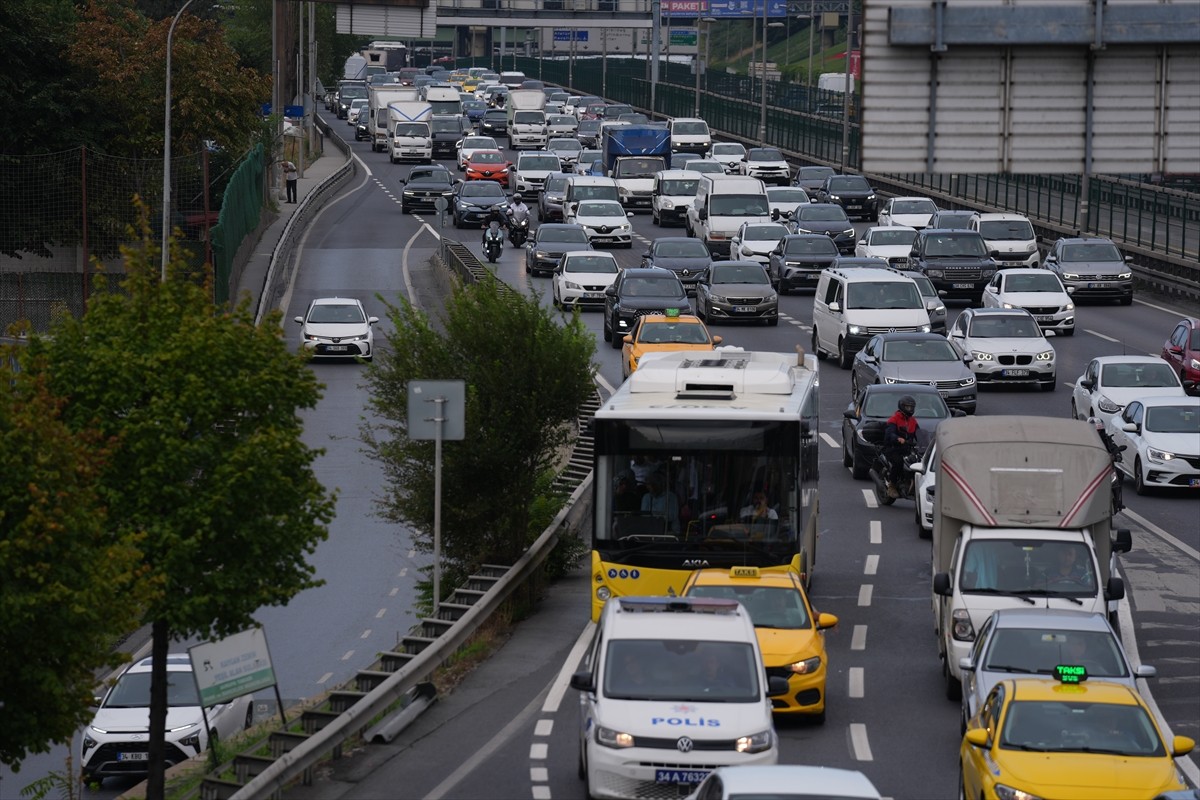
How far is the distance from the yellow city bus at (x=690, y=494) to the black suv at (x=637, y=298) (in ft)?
73.2

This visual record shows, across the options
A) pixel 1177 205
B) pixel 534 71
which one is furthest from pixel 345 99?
pixel 1177 205

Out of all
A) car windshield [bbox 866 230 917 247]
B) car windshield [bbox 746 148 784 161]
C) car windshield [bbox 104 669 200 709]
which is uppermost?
car windshield [bbox 746 148 784 161]

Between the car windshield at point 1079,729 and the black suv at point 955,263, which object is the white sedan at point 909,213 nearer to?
the black suv at point 955,263

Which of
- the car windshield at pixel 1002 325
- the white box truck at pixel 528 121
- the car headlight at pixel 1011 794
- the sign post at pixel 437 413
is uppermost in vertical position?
the white box truck at pixel 528 121

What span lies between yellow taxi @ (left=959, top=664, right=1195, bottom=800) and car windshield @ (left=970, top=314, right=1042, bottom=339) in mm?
24937

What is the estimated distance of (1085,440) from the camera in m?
21.3

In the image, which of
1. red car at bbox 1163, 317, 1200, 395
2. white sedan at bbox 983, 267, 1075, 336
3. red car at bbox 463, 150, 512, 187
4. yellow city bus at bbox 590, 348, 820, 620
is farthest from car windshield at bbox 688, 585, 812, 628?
red car at bbox 463, 150, 512, 187

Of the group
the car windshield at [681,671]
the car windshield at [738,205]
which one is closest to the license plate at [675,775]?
the car windshield at [681,671]

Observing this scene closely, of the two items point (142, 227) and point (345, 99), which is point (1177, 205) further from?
point (345, 99)

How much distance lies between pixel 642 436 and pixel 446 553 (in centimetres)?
651

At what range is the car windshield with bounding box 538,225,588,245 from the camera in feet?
185

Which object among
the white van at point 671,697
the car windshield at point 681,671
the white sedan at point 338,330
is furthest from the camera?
the white sedan at point 338,330

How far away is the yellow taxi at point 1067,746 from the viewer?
13984mm

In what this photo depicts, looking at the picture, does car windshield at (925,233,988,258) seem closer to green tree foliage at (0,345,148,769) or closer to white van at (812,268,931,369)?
white van at (812,268,931,369)
